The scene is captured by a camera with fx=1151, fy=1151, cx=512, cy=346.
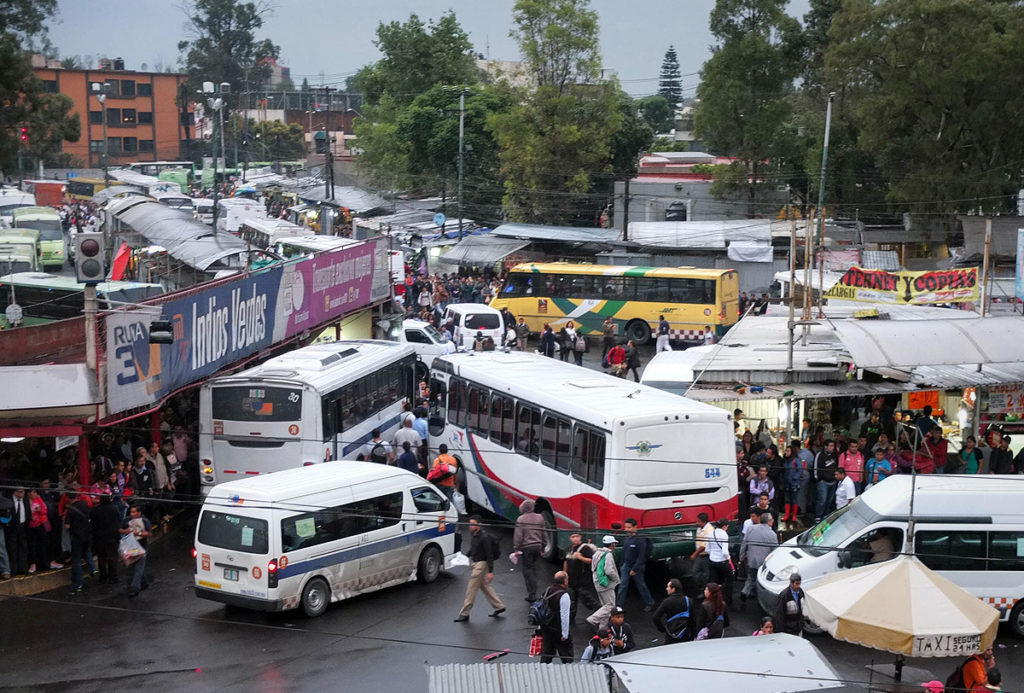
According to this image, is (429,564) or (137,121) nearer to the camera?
(429,564)

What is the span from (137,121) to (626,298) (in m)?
93.5

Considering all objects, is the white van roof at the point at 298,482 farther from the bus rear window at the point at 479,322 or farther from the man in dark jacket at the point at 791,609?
the bus rear window at the point at 479,322

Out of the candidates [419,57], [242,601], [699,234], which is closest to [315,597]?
[242,601]

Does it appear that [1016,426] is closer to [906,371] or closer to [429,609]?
[906,371]

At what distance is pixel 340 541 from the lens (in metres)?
14.6

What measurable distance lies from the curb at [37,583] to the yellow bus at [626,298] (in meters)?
23.0

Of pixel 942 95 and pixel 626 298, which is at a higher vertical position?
pixel 942 95

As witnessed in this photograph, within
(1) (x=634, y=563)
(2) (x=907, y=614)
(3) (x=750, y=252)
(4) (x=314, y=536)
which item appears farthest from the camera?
(3) (x=750, y=252)

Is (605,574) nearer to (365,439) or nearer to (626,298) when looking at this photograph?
(365,439)

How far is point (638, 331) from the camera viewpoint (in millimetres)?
37312

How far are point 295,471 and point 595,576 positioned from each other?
437 centimetres

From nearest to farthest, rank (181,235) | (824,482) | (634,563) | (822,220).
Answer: (634,563)
(824,482)
(822,220)
(181,235)

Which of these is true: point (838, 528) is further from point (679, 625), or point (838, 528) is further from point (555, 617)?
point (555, 617)

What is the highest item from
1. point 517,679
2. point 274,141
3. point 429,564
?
point 274,141
